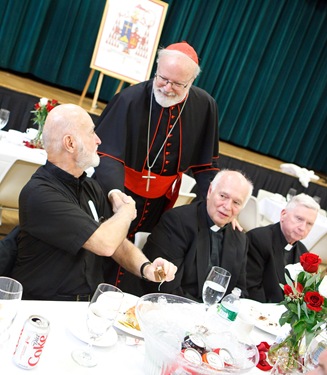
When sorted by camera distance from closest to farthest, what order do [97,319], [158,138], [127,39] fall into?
1. [97,319]
2. [158,138]
3. [127,39]

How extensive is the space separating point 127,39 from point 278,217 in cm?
332

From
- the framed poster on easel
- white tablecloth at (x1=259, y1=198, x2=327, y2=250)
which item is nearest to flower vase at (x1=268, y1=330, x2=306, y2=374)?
white tablecloth at (x1=259, y1=198, x2=327, y2=250)

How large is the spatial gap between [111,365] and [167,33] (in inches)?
342

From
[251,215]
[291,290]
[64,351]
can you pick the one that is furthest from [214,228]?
[251,215]

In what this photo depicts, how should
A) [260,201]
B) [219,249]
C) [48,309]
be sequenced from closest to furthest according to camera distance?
[48,309]
[219,249]
[260,201]

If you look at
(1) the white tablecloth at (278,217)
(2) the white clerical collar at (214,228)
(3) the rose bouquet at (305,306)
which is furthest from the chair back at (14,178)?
(1) the white tablecloth at (278,217)

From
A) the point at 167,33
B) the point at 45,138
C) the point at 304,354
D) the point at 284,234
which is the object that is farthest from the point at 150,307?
the point at 167,33

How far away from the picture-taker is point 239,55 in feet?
34.1

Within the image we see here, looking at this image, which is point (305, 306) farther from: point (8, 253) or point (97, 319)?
point (8, 253)

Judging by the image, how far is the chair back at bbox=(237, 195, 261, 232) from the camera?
571 cm

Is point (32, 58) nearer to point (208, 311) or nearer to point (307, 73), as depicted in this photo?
point (307, 73)

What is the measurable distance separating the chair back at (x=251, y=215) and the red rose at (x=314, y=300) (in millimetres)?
4025

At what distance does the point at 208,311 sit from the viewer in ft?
6.66

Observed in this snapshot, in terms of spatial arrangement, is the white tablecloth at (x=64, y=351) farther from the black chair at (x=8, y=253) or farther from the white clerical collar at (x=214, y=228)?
the white clerical collar at (x=214, y=228)
